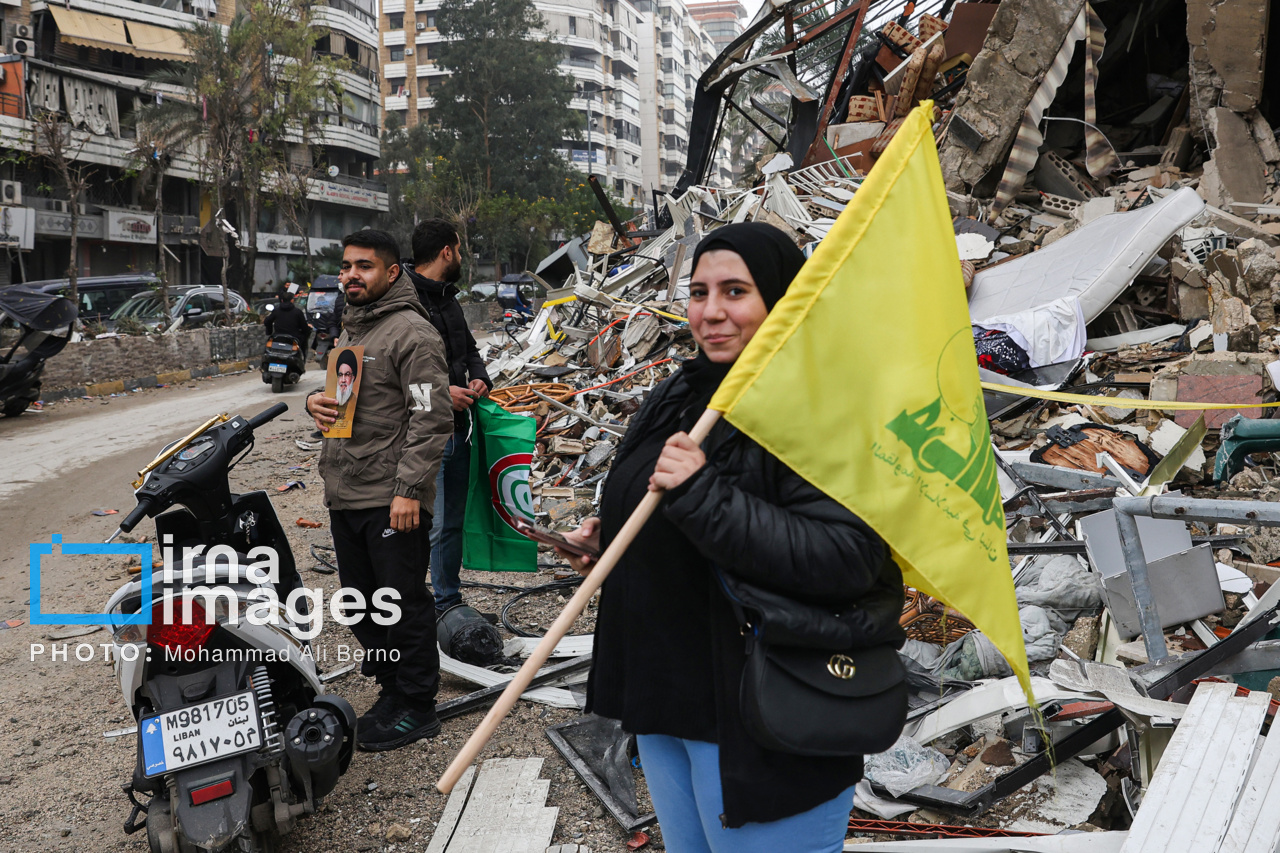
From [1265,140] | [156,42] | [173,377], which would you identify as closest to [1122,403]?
[1265,140]

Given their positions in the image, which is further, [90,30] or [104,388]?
[90,30]

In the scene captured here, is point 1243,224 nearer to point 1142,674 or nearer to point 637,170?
point 1142,674

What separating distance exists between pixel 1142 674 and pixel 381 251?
3051mm

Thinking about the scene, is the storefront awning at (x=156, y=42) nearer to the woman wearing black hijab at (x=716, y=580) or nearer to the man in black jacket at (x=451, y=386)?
the man in black jacket at (x=451, y=386)

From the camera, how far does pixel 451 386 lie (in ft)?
14.6

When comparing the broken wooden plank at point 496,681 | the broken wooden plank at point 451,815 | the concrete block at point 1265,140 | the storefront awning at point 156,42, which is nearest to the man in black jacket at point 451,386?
A: the broken wooden plank at point 496,681

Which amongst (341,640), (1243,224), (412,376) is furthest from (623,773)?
(1243,224)

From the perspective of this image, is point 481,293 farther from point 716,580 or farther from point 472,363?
point 716,580

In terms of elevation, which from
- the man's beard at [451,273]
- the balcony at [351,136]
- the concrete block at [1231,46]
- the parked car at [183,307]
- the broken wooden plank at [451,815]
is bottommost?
the broken wooden plank at [451,815]

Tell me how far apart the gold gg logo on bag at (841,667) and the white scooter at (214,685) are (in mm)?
1954

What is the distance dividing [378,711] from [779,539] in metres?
2.77

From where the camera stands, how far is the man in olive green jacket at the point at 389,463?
3439 mm

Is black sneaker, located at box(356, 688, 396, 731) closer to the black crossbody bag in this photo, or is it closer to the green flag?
the green flag

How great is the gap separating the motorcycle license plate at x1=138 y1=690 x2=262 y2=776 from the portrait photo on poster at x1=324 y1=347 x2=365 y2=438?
3.41ft
